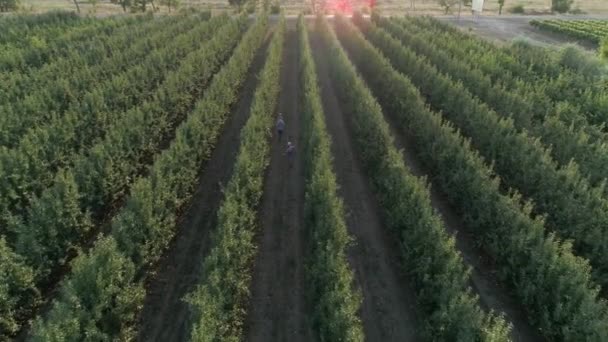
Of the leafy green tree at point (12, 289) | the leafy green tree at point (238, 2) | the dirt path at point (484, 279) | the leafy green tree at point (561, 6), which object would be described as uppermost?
the leafy green tree at point (238, 2)

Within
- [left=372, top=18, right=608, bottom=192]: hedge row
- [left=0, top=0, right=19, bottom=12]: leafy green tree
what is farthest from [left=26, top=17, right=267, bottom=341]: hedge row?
[left=0, top=0, right=19, bottom=12]: leafy green tree

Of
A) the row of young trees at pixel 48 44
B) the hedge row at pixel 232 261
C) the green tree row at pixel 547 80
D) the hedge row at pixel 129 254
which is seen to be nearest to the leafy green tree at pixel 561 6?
the green tree row at pixel 547 80

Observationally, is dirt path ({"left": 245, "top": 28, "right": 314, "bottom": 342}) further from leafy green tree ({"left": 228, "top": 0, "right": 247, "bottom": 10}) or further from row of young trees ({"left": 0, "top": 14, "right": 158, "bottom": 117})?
leafy green tree ({"left": 228, "top": 0, "right": 247, "bottom": 10})

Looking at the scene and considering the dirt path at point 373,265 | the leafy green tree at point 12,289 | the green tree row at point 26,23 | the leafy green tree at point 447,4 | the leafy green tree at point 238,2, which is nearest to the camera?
the leafy green tree at point 12,289

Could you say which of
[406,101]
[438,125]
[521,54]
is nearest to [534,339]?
[438,125]

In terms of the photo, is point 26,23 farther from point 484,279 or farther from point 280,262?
point 484,279

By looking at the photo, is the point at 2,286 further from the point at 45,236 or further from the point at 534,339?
the point at 534,339

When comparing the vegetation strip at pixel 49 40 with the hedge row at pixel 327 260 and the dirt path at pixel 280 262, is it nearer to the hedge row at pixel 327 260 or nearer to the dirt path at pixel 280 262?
the dirt path at pixel 280 262
